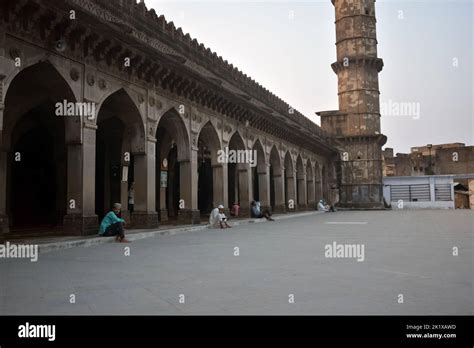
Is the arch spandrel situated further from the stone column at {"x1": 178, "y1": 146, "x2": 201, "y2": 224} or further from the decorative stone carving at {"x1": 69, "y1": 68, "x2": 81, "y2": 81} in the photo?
the stone column at {"x1": 178, "y1": 146, "x2": 201, "y2": 224}

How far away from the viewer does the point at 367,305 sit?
3.59 metres

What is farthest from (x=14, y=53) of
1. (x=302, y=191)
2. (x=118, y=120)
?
(x=302, y=191)

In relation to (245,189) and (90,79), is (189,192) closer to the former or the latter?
(245,189)

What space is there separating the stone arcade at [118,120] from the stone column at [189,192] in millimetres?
39

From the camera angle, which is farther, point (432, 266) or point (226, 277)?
point (432, 266)

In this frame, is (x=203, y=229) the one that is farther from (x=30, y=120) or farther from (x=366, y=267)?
(x=366, y=267)

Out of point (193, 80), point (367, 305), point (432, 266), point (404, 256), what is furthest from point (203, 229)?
point (367, 305)

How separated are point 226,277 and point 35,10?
7636 millimetres

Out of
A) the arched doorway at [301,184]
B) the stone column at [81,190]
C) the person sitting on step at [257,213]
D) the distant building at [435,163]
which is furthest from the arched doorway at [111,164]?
the distant building at [435,163]

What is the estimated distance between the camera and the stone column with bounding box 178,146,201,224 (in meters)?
15.2

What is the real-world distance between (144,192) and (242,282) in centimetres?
889

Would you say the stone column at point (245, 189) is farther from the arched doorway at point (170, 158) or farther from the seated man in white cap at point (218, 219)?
the seated man in white cap at point (218, 219)

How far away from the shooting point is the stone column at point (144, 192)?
13.0 m
